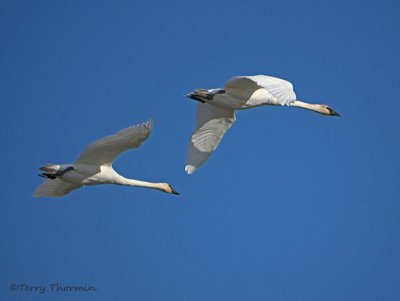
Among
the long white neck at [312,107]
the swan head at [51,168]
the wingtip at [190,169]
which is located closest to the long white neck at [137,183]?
the wingtip at [190,169]

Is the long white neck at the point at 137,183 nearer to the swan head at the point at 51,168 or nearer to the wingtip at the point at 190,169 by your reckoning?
the wingtip at the point at 190,169

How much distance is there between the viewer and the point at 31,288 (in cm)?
2044

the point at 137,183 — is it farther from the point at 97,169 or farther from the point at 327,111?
the point at 327,111

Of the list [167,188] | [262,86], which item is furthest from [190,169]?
[262,86]

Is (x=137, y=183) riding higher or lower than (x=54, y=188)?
lower

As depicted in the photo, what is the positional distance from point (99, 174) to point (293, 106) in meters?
4.96

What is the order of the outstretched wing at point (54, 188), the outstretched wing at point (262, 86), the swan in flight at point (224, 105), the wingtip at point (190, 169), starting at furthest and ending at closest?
1. the wingtip at point (190, 169)
2. the outstretched wing at point (54, 188)
3. the swan in flight at point (224, 105)
4. the outstretched wing at point (262, 86)

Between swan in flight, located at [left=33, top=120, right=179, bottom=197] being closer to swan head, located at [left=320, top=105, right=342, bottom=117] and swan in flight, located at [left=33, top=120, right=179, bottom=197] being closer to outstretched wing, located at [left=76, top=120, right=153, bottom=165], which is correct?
outstretched wing, located at [left=76, top=120, right=153, bottom=165]

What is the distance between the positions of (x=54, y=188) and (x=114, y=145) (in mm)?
2831

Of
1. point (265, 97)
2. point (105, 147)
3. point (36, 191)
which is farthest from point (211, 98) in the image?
point (36, 191)

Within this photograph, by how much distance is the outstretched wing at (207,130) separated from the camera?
23.4 m

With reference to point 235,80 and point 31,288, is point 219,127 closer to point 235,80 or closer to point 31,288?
point 235,80

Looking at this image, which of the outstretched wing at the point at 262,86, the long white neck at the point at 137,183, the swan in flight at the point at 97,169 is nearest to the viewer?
the outstretched wing at the point at 262,86

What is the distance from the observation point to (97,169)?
21531 millimetres
